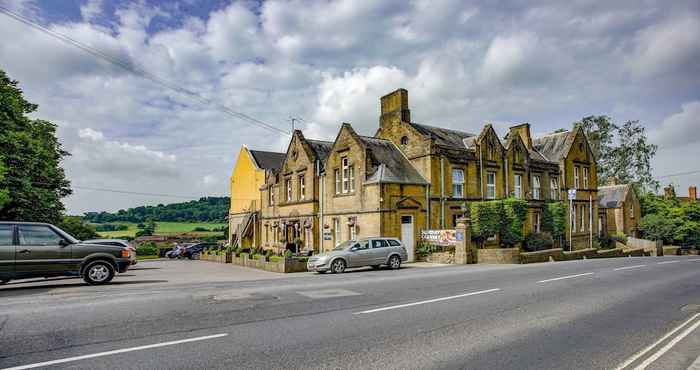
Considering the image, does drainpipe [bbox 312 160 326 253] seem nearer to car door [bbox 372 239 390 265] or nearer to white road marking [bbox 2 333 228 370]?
car door [bbox 372 239 390 265]

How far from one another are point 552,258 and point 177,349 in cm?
2627

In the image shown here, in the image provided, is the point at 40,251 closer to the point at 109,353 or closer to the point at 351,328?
the point at 109,353

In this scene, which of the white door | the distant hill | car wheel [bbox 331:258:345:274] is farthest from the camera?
the distant hill

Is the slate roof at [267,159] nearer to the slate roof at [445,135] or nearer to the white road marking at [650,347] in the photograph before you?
the slate roof at [445,135]

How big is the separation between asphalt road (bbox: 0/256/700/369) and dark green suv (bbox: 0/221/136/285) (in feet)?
2.46

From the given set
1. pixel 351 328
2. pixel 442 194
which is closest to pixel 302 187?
pixel 442 194

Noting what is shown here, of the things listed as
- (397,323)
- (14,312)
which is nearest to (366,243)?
(397,323)

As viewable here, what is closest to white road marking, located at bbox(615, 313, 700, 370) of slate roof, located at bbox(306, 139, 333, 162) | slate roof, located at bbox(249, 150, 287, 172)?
slate roof, located at bbox(306, 139, 333, 162)

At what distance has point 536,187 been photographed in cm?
3422

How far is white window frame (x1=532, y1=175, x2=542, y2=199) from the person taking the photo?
111ft

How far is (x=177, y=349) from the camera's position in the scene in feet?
19.8

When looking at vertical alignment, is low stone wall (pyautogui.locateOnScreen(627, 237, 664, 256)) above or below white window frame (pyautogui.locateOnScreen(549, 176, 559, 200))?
below

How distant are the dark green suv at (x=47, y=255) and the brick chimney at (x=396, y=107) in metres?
21.5

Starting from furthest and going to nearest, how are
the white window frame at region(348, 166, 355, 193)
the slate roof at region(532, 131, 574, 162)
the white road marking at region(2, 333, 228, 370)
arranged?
the slate roof at region(532, 131, 574, 162)
the white window frame at region(348, 166, 355, 193)
the white road marking at region(2, 333, 228, 370)
